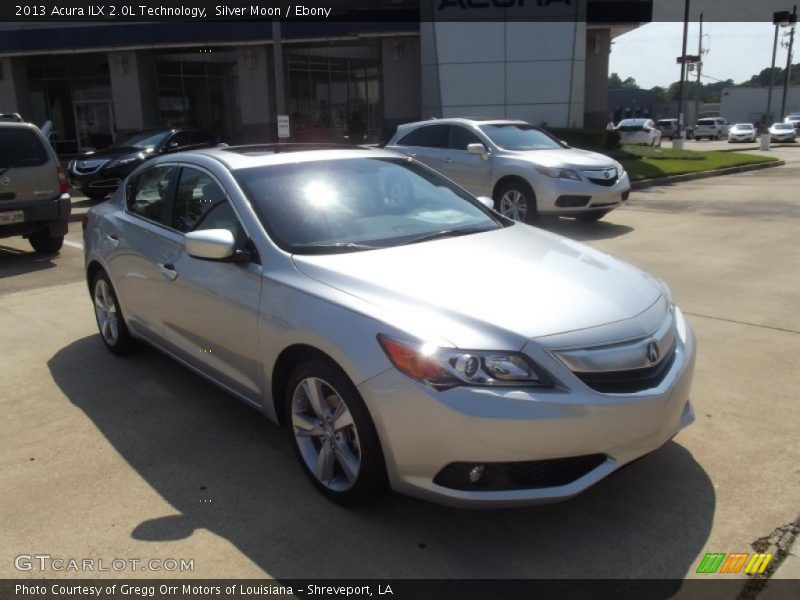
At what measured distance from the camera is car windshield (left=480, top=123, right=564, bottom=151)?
10.8 m

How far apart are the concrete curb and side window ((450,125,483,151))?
265 inches

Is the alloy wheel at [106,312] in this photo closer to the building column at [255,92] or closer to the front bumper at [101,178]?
the front bumper at [101,178]

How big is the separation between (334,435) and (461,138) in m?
8.63

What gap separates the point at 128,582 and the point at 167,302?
6.43ft

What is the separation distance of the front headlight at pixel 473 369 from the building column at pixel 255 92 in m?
27.0

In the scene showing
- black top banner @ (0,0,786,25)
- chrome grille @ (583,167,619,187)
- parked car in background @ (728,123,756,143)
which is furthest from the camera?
parked car in background @ (728,123,756,143)

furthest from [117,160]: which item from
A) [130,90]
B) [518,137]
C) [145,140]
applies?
[130,90]

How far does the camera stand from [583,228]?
10.6 m

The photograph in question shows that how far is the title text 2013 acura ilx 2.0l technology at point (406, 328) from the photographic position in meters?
2.76

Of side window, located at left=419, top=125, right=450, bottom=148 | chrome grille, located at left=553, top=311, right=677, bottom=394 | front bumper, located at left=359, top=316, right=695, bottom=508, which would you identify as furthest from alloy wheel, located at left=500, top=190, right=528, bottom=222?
front bumper, located at left=359, top=316, right=695, bottom=508

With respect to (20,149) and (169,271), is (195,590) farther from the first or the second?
(20,149)

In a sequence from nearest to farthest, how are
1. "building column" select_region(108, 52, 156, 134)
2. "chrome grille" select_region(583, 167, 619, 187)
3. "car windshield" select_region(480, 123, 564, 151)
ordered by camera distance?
Result: 1. "chrome grille" select_region(583, 167, 619, 187)
2. "car windshield" select_region(480, 123, 564, 151)
3. "building column" select_region(108, 52, 156, 134)

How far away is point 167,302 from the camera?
4.40 metres

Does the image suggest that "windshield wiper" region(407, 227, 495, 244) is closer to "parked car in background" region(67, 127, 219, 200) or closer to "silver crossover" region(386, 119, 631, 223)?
"silver crossover" region(386, 119, 631, 223)
